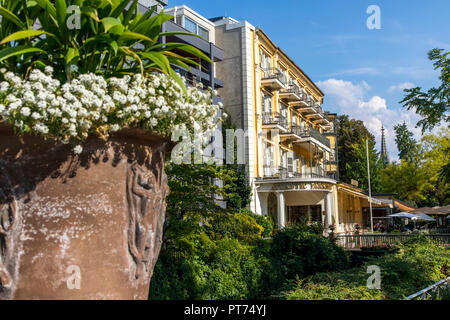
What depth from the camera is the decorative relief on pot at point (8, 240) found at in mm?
2805

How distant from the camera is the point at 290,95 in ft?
104

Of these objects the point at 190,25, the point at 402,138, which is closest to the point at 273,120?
the point at 190,25

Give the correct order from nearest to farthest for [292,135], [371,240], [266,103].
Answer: [371,240], [266,103], [292,135]

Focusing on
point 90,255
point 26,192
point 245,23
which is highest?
point 245,23

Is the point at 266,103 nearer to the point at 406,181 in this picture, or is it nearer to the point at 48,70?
the point at 406,181

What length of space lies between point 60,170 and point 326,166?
3988cm

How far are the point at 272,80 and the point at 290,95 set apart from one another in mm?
3524

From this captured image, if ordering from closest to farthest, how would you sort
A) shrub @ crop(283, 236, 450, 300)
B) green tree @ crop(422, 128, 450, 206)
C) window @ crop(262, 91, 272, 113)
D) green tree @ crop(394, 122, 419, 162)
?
shrub @ crop(283, 236, 450, 300) < window @ crop(262, 91, 272, 113) < green tree @ crop(422, 128, 450, 206) < green tree @ crop(394, 122, 419, 162)

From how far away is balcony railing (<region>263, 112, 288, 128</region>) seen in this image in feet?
93.1

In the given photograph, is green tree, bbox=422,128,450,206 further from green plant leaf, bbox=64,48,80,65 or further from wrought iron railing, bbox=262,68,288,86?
green plant leaf, bbox=64,48,80,65

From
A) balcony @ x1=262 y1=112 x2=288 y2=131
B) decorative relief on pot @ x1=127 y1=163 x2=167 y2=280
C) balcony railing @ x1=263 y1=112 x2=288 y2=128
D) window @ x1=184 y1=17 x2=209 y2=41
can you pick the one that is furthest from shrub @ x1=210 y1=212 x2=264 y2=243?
balcony railing @ x1=263 y1=112 x2=288 y2=128
